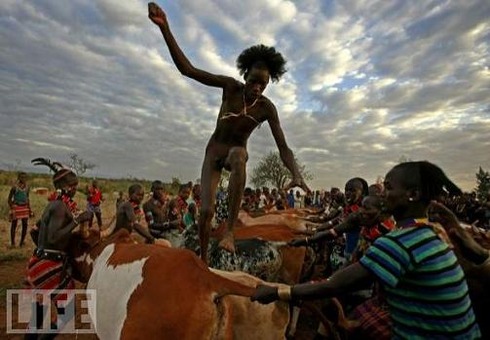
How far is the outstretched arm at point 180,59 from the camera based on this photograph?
354 cm

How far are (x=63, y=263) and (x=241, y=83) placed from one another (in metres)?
2.48

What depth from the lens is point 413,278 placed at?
188 cm

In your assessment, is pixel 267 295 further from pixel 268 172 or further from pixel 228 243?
pixel 268 172

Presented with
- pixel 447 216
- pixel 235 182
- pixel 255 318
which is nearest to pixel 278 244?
pixel 235 182

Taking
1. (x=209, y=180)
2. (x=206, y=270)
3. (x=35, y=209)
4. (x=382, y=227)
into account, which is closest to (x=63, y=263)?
(x=209, y=180)

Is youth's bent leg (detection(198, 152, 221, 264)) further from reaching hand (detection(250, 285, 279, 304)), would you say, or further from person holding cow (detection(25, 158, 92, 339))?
reaching hand (detection(250, 285, 279, 304))

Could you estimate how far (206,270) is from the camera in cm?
238

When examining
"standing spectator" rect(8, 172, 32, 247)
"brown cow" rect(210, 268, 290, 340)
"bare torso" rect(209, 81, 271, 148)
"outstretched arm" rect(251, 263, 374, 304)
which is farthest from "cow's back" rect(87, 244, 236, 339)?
"standing spectator" rect(8, 172, 32, 247)

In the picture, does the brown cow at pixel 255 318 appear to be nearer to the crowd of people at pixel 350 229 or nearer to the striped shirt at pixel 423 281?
the crowd of people at pixel 350 229

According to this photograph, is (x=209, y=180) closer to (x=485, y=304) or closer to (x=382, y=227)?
(x=382, y=227)

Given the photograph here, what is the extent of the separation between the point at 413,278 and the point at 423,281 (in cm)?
4

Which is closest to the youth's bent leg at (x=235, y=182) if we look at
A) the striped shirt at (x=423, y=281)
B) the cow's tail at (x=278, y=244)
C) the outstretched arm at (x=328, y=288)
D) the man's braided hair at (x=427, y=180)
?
the cow's tail at (x=278, y=244)

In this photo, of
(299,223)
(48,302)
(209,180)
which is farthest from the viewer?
(299,223)

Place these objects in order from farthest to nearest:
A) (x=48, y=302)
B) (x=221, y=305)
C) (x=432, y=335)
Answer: (x=48, y=302), (x=221, y=305), (x=432, y=335)
